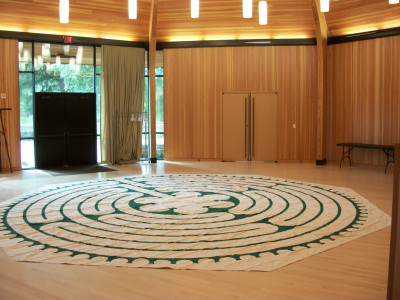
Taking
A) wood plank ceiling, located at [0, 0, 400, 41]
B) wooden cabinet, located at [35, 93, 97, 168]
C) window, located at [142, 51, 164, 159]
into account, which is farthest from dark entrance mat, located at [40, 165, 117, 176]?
wood plank ceiling, located at [0, 0, 400, 41]

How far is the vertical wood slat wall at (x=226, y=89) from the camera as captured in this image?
12.4 meters

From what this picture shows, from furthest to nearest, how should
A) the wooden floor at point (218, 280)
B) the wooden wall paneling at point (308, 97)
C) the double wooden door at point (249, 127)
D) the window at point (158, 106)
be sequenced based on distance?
the window at point (158, 106), the double wooden door at point (249, 127), the wooden wall paneling at point (308, 97), the wooden floor at point (218, 280)

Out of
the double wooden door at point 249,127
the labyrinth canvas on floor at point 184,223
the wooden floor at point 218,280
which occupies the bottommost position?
the wooden floor at point 218,280

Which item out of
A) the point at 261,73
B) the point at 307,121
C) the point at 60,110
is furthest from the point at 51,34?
the point at 307,121

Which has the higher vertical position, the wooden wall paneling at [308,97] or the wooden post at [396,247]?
the wooden wall paneling at [308,97]

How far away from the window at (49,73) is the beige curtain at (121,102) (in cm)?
34

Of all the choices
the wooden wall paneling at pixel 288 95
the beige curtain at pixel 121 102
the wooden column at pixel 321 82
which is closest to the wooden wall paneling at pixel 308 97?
the wooden wall paneling at pixel 288 95

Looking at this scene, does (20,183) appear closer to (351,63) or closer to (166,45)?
(166,45)

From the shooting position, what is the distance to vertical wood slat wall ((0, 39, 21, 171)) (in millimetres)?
10633

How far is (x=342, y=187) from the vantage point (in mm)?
8516

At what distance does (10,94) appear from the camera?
1074cm

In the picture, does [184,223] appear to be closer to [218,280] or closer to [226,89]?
[218,280]

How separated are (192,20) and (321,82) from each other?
3795 millimetres

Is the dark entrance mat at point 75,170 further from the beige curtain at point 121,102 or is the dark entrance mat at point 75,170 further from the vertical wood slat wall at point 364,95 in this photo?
the vertical wood slat wall at point 364,95
